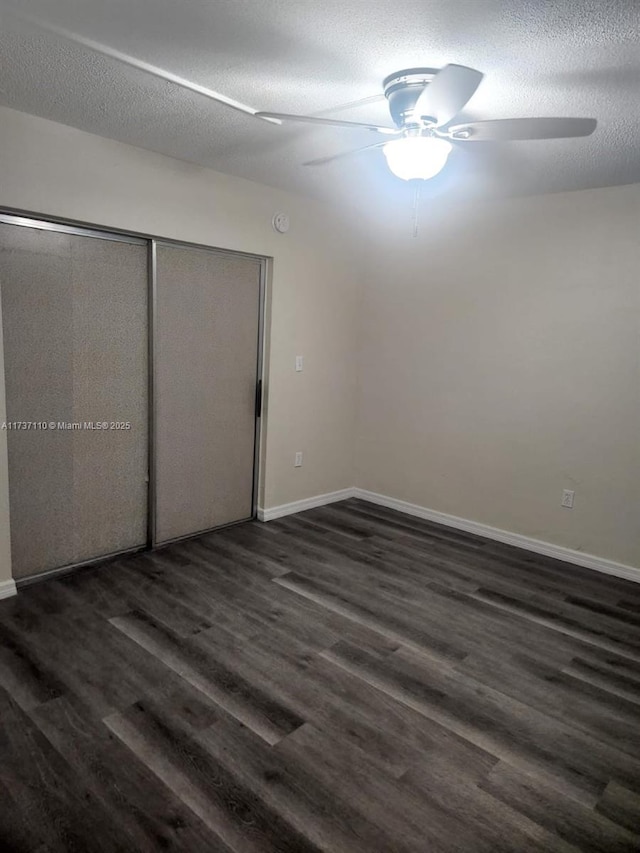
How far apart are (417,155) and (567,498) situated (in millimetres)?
2563

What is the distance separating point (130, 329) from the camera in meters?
3.33

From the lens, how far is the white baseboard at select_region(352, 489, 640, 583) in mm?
3615

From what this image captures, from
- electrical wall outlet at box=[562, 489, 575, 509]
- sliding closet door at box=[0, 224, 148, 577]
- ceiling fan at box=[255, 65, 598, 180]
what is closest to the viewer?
ceiling fan at box=[255, 65, 598, 180]

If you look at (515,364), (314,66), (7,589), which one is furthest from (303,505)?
(314,66)

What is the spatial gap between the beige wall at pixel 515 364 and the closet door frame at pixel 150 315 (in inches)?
43.7

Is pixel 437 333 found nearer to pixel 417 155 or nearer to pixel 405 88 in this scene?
pixel 417 155

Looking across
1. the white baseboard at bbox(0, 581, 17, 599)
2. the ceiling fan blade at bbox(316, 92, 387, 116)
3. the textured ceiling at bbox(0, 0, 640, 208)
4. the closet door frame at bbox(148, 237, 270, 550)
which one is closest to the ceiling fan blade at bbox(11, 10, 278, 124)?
the textured ceiling at bbox(0, 0, 640, 208)

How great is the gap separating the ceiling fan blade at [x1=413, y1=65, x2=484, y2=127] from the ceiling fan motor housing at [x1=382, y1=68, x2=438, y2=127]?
0.45ft

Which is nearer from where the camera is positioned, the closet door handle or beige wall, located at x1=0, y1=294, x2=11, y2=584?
beige wall, located at x1=0, y1=294, x2=11, y2=584

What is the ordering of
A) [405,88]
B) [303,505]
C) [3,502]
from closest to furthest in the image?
[405,88] < [3,502] < [303,505]

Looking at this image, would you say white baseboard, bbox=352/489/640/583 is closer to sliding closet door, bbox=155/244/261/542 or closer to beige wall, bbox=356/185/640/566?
beige wall, bbox=356/185/640/566

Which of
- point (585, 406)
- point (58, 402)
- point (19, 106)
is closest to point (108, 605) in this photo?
point (58, 402)

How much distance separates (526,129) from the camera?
1.98m

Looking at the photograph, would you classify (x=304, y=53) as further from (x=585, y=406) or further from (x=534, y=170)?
(x=585, y=406)
